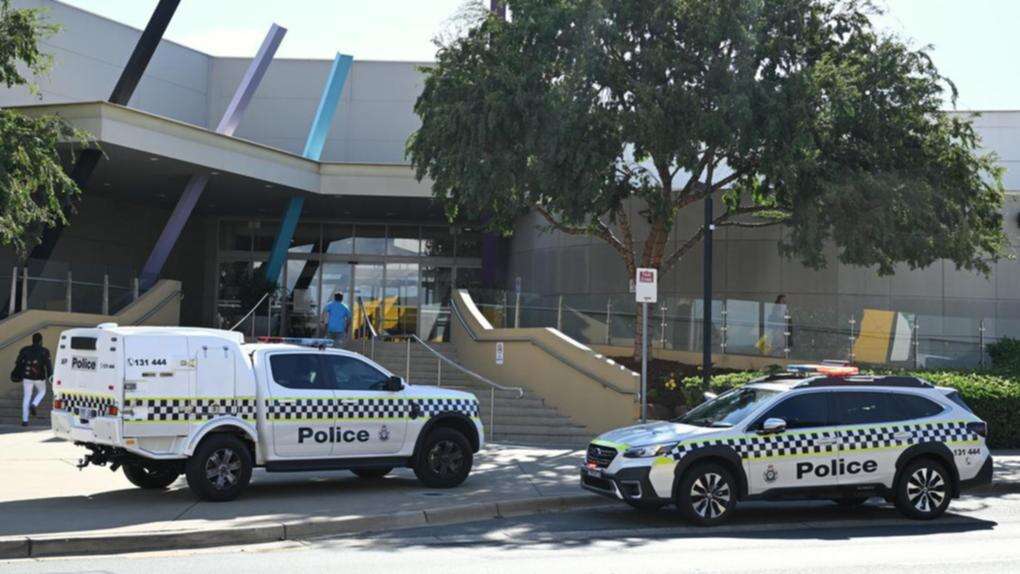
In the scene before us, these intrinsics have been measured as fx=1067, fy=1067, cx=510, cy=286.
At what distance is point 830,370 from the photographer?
13.0 metres

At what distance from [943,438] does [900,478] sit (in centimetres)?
71

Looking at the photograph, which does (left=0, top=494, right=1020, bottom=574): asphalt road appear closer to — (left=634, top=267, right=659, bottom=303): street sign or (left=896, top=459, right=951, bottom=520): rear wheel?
(left=896, top=459, right=951, bottom=520): rear wheel

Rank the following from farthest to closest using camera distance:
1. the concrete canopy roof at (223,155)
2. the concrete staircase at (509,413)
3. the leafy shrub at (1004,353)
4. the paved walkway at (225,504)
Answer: the leafy shrub at (1004,353) < the concrete canopy roof at (223,155) < the concrete staircase at (509,413) < the paved walkway at (225,504)

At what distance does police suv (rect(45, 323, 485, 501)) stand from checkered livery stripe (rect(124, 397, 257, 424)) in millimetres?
11

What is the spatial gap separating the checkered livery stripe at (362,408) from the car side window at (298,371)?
0.22m

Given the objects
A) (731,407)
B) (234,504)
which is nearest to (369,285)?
(234,504)

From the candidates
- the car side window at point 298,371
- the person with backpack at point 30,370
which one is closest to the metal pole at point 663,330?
the car side window at point 298,371

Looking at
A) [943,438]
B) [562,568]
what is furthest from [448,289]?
[562,568]

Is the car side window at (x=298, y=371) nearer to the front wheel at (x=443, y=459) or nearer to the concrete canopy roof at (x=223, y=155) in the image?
the front wheel at (x=443, y=459)

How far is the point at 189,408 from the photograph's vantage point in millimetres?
11664

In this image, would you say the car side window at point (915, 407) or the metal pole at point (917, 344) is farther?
the metal pole at point (917, 344)

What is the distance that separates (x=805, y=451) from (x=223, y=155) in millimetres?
A: 17637

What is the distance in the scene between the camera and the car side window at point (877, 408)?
1203 cm

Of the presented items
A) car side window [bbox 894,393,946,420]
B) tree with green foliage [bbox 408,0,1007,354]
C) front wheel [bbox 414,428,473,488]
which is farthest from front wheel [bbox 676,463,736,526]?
tree with green foliage [bbox 408,0,1007,354]
